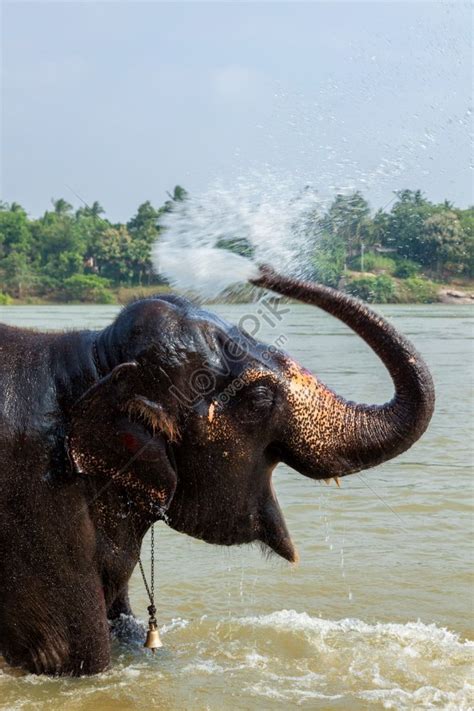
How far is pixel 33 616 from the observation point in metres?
4.07

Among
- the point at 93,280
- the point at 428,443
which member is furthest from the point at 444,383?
the point at 93,280

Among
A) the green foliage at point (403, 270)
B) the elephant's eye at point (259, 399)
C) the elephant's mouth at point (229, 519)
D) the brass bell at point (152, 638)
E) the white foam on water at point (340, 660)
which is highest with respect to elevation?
the green foliage at point (403, 270)

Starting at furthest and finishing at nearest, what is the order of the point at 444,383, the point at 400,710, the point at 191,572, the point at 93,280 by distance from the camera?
1. the point at 93,280
2. the point at 444,383
3. the point at 191,572
4. the point at 400,710

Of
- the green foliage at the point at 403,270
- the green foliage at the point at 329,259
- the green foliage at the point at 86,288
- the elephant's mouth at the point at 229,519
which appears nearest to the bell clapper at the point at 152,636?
the elephant's mouth at the point at 229,519

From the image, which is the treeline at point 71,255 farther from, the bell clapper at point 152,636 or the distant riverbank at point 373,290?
the bell clapper at point 152,636

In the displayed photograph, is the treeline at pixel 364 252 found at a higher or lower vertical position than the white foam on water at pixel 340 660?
higher

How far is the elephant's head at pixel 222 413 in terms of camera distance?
155 inches

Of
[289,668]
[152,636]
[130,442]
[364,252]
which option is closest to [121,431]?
[130,442]

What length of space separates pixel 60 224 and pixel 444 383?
81988mm

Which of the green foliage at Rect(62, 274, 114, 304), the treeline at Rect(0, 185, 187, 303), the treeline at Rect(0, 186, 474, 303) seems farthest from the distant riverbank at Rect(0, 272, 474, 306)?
the green foliage at Rect(62, 274, 114, 304)

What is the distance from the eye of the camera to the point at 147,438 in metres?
3.94

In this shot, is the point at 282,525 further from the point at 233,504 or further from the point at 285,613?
the point at 285,613

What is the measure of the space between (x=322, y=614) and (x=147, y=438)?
84.9 inches

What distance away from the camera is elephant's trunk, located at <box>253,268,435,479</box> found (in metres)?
4.02
